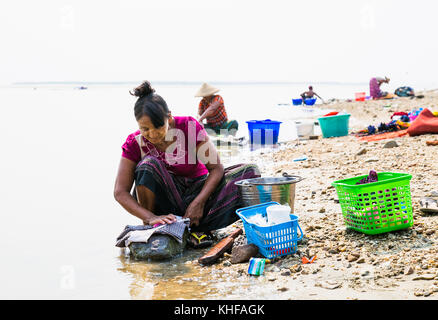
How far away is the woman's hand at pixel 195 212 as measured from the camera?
12.3ft

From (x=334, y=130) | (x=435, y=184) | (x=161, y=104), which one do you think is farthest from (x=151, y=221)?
(x=334, y=130)

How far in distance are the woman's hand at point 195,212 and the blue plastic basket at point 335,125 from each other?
18.9 feet

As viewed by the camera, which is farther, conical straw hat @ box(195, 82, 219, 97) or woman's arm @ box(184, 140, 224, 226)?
conical straw hat @ box(195, 82, 219, 97)

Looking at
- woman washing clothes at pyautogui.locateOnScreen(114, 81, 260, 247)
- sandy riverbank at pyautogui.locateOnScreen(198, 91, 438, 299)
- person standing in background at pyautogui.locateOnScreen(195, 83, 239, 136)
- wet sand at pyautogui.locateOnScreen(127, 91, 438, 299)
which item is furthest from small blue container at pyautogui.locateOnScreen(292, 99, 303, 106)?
woman washing clothes at pyautogui.locateOnScreen(114, 81, 260, 247)

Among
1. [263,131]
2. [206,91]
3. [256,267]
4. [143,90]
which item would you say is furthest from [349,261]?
[206,91]

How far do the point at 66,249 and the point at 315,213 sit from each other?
2.16 metres

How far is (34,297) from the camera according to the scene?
3.07m

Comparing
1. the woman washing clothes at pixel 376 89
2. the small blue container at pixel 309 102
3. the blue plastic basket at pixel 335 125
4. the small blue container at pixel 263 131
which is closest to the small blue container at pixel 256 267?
the small blue container at pixel 263 131

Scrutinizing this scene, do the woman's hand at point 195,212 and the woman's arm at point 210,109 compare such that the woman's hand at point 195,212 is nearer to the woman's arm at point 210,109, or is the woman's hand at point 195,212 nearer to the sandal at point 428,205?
the sandal at point 428,205

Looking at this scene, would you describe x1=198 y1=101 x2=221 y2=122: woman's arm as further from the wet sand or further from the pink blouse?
the pink blouse

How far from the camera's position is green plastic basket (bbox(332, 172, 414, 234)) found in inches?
123

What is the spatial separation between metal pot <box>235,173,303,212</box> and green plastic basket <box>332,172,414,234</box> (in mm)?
503
